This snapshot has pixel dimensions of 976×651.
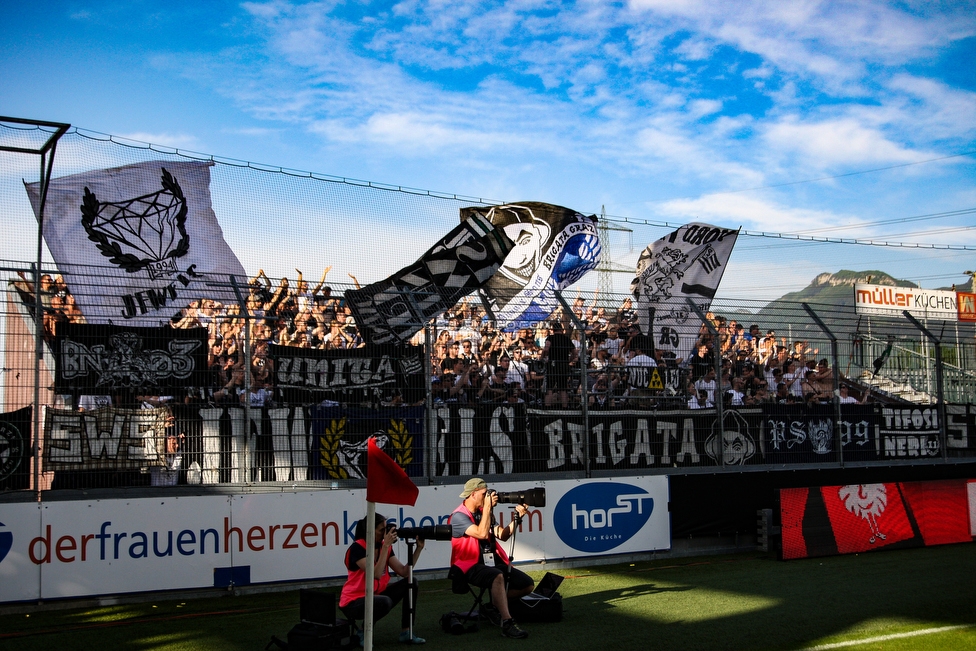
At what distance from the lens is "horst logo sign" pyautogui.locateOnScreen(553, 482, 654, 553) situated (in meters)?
11.0

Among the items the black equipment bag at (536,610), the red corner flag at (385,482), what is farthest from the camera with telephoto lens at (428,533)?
the red corner flag at (385,482)

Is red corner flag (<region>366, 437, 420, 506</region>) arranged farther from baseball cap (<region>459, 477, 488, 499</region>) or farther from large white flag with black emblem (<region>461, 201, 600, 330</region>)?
large white flag with black emblem (<region>461, 201, 600, 330</region>)

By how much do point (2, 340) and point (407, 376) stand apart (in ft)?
14.2

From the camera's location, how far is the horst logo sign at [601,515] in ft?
36.2

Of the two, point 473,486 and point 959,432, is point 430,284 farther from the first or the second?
point 959,432

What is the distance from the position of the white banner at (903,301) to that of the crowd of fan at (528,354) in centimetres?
343

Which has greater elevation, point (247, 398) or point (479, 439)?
point (247, 398)

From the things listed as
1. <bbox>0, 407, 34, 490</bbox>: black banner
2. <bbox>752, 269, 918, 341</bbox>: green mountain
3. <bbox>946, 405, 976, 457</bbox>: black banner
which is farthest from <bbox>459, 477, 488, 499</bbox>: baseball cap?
<bbox>946, 405, 976, 457</bbox>: black banner

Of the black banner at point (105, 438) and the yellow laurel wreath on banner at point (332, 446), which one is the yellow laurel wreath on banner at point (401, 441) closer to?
the yellow laurel wreath on banner at point (332, 446)

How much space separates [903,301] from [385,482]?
14.8 meters

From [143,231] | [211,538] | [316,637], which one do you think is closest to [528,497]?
[316,637]

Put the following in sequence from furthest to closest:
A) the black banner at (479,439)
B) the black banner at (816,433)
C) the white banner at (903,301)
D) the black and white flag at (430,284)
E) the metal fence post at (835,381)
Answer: the white banner at (903,301), the metal fence post at (835,381), the black banner at (816,433), the black banner at (479,439), the black and white flag at (430,284)

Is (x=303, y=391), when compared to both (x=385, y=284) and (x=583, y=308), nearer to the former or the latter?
(x=385, y=284)

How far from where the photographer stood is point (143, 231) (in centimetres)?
1196
